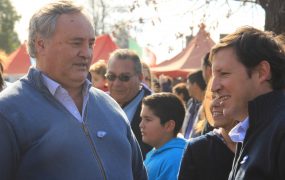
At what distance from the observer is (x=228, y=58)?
298 centimetres

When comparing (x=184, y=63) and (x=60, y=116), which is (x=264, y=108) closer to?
(x=60, y=116)

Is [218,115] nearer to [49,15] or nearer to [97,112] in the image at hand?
[97,112]

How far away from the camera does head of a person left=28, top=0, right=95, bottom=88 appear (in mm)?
2945

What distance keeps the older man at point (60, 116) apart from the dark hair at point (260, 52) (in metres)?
0.80

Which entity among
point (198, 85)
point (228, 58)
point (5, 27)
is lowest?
point (5, 27)

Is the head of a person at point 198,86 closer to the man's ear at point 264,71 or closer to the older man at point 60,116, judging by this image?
the older man at point 60,116

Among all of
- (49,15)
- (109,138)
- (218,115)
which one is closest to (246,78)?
(218,115)

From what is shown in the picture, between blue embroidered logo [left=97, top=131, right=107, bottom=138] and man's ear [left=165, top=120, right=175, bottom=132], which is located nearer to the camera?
blue embroidered logo [left=97, top=131, right=107, bottom=138]

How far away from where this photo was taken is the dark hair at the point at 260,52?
9.52ft

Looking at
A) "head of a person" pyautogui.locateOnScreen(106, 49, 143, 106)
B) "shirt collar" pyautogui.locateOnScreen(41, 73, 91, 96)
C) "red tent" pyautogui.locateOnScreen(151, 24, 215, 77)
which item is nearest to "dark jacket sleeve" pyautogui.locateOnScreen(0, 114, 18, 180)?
"shirt collar" pyautogui.locateOnScreen(41, 73, 91, 96)

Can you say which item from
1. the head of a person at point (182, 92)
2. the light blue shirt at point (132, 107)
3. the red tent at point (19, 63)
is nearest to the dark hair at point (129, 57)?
the light blue shirt at point (132, 107)

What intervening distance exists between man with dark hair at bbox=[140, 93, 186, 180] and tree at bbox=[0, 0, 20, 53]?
169 feet

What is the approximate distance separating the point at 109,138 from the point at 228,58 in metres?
0.78

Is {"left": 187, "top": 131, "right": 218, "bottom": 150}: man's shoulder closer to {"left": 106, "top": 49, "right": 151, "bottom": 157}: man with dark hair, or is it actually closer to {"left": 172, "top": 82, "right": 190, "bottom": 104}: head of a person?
{"left": 106, "top": 49, "right": 151, "bottom": 157}: man with dark hair
